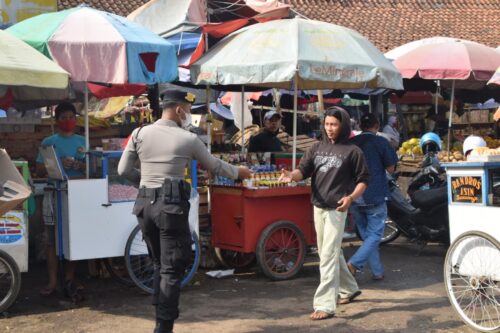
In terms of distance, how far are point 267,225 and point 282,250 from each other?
1.12ft

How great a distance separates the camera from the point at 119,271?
300 inches

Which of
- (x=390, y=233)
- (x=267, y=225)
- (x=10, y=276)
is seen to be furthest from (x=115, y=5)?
(x=10, y=276)

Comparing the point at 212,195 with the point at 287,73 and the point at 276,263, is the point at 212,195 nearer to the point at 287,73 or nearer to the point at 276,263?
the point at 276,263

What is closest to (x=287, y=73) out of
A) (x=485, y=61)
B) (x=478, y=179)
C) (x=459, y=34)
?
(x=478, y=179)

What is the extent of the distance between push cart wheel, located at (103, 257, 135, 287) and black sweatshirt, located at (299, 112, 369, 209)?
2.40 m

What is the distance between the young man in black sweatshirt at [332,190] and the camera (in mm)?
6145

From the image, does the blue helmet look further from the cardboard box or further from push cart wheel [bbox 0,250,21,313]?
the cardboard box

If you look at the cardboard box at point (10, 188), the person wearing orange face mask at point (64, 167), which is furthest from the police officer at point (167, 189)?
the person wearing orange face mask at point (64, 167)

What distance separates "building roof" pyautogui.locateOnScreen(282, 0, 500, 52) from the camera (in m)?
22.2

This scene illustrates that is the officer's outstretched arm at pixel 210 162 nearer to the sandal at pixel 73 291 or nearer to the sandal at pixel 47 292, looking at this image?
the sandal at pixel 73 291

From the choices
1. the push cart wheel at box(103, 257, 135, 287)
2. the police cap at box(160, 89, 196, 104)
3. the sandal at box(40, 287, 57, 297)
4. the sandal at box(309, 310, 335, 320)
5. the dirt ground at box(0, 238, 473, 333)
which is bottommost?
the dirt ground at box(0, 238, 473, 333)

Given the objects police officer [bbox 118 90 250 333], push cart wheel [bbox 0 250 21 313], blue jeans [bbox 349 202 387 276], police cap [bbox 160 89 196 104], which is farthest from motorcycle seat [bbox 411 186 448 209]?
push cart wheel [bbox 0 250 21 313]

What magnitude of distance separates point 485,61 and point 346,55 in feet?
13.1

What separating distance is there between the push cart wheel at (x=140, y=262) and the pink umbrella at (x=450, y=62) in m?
5.06
